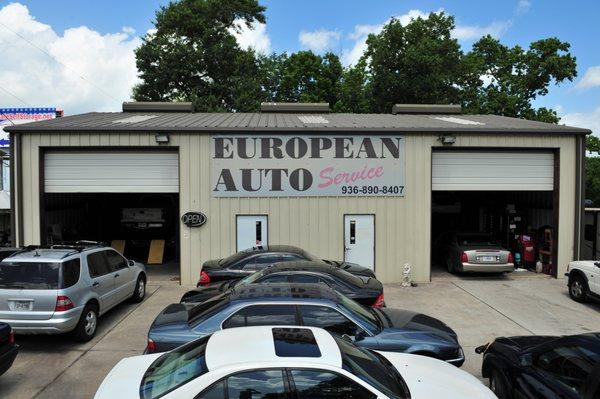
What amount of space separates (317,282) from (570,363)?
4.35 meters

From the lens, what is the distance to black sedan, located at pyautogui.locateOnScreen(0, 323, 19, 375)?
563 cm

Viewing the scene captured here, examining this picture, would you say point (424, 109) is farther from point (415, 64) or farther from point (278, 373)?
point (278, 373)

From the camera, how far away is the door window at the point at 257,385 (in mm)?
3400

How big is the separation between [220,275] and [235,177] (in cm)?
385

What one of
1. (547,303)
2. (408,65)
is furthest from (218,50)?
(547,303)

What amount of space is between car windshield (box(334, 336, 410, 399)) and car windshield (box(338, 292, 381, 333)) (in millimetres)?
1219

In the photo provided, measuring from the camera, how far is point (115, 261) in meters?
9.52

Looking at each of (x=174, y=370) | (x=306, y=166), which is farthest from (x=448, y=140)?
(x=174, y=370)

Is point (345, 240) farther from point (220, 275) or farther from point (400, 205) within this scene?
point (220, 275)

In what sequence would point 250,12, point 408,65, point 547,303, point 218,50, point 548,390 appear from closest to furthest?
point 548,390, point 547,303, point 408,65, point 218,50, point 250,12

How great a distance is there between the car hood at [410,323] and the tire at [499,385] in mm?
741

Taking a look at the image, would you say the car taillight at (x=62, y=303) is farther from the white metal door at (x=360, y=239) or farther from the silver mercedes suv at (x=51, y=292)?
the white metal door at (x=360, y=239)

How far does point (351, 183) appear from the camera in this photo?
13016mm

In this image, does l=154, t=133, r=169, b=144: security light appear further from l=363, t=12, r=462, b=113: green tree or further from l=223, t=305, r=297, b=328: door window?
l=363, t=12, r=462, b=113: green tree
